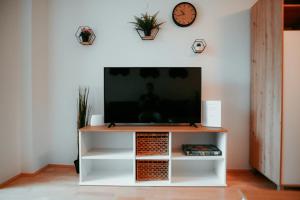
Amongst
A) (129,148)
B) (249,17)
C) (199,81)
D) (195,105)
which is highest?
(249,17)

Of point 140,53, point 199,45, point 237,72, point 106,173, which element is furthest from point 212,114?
point 106,173

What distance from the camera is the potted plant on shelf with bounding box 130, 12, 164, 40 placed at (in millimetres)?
2508

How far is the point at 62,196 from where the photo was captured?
196cm

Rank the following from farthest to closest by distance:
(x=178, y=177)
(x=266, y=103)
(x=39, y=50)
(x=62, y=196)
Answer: (x=39, y=50) → (x=178, y=177) → (x=266, y=103) → (x=62, y=196)

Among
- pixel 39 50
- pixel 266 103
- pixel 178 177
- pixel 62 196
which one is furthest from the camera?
pixel 39 50

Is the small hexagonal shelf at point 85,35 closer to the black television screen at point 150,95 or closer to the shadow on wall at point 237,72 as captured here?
the black television screen at point 150,95

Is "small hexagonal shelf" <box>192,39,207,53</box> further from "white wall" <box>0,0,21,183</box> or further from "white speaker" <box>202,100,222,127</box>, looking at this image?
"white wall" <box>0,0,21,183</box>

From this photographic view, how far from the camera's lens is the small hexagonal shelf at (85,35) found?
101 inches

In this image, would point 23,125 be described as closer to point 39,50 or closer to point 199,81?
point 39,50

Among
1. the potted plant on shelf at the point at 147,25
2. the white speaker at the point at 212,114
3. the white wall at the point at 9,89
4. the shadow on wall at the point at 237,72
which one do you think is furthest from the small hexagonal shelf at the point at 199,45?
the white wall at the point at 9,89

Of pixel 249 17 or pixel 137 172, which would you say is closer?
pixel 137 172

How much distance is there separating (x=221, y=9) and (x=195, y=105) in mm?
1229

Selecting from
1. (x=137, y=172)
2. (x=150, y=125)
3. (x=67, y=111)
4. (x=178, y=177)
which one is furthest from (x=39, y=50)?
(x=178, y=177)

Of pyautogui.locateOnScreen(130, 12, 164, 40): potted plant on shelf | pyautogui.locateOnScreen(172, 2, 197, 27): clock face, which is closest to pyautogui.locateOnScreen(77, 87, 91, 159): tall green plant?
pyautogui.locateOnScreen(130, 12, 164, 40): potted plant on shelf
